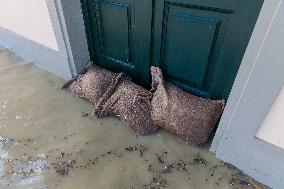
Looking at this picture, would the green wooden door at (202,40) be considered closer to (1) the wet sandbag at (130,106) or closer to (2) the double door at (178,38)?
(2) the double door at (178,38)

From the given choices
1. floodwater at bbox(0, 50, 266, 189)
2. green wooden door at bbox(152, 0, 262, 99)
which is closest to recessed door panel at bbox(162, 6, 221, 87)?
green wooden door at bbox(152, 0, 262, 99)

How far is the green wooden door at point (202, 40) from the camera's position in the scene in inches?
66.1

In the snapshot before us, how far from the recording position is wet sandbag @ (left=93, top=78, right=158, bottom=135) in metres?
2.23

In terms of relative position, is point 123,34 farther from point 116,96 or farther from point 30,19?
point 30,19

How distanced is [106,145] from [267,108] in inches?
54.7

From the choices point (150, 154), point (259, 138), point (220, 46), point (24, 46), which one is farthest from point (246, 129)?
point (24, 46)

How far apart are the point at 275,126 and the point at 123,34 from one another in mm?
1660

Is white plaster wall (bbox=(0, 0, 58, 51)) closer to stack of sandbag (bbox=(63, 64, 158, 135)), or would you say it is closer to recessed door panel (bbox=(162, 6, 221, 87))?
stack of sandbag (bbox=(63, 64, 158, 135))

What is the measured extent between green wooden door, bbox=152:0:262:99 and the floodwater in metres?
0.59

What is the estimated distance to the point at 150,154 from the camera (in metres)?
2.08

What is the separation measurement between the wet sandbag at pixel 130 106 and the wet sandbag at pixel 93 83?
106 mm

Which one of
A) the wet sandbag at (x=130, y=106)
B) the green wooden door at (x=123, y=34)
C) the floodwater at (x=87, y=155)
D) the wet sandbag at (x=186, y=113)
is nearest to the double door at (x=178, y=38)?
the green wooden door at (x=123, y=34)

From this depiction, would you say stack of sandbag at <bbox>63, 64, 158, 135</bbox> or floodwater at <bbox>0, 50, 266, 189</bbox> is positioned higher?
stack of sandbag at <bbox>63, 64, 158, 135</bbox>

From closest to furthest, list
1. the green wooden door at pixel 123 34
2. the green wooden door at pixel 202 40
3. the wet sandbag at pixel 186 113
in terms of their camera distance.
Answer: the green wooden door at pixel 202 40 < the wet sandbag at pixel 186 113 < the green wooden door at pixel 123 34
